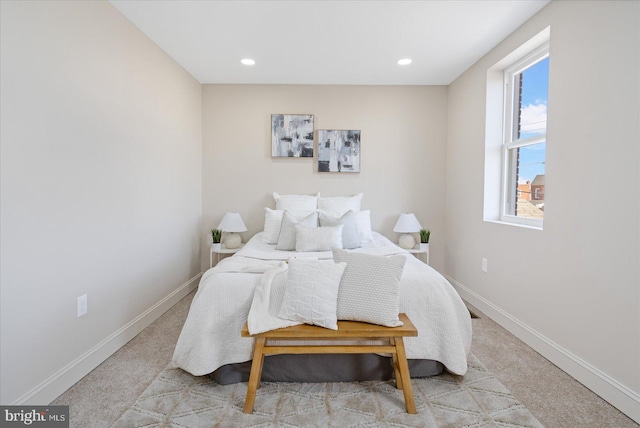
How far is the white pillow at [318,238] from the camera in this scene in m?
2.77

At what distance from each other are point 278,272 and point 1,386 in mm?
1365

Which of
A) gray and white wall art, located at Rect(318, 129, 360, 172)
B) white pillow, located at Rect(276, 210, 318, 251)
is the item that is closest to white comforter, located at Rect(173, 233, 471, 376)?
white pillow, located at Rect(276, 210, 318, 251)

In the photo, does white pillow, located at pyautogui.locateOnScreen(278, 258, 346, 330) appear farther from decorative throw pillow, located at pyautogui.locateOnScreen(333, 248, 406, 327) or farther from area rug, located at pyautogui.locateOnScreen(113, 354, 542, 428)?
area rug, located at pyautogui.locateOnScreen(113, 354, 542, 428)

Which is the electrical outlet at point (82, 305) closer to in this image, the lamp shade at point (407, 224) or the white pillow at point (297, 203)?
the white pillow at point (297, 203)

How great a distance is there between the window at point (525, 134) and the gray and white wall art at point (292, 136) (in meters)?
2.06

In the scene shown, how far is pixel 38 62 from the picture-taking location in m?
1.66

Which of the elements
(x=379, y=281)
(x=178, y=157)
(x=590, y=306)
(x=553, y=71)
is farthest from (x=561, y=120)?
(x=178, y=157)

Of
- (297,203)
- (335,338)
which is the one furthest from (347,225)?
(335,338)

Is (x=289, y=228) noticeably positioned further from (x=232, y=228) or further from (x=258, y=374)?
(x=258, y=374)

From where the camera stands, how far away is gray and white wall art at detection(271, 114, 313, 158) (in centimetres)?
388

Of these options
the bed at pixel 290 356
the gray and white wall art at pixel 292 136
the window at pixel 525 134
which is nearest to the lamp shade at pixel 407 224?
the window at pixel 525 134

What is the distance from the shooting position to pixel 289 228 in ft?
9.80

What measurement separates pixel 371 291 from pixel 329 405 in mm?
627

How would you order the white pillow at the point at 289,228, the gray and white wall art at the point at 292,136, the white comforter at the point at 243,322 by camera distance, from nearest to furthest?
the white comforter at the point at 243,322
the white pillow at the point at 289,228
the gray and white wall art at the point at 292,136
